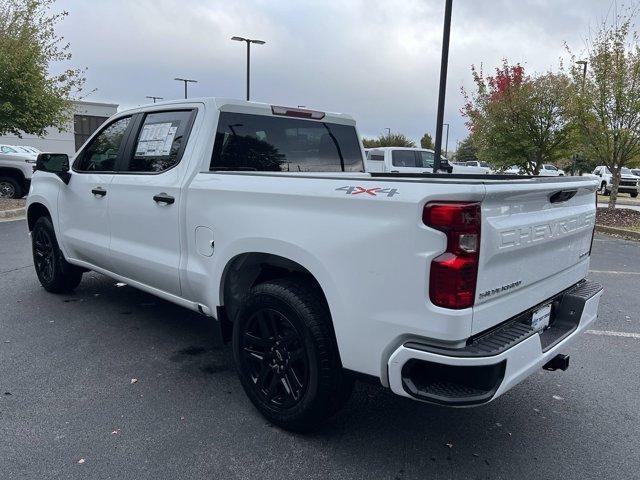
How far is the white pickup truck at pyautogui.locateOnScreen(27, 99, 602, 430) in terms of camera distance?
2.27 m

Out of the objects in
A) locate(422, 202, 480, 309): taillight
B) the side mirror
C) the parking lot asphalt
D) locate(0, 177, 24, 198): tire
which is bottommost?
the parking lot asphalt

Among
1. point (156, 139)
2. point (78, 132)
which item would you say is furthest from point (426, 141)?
point (156, 139)

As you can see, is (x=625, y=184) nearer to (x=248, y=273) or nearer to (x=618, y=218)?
(x=618, y=218)

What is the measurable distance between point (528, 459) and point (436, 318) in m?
1.18

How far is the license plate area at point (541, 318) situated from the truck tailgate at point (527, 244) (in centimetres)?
7

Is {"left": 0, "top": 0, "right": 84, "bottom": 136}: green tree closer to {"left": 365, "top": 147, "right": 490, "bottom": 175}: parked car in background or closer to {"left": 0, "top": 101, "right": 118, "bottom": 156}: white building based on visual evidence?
{"left": 365, "top": 147, "right": 490, "bottom": 175}: parked car in background

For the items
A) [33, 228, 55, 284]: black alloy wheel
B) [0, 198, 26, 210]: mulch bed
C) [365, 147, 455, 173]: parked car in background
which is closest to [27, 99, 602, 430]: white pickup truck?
[33, 228, 55, 284]: black alloy wheel

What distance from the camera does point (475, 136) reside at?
17.6 metres

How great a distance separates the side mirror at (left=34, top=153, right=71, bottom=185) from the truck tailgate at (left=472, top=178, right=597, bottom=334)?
4.01 m

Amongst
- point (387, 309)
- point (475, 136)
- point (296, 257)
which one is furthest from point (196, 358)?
point (475, 136)

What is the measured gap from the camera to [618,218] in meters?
13.5

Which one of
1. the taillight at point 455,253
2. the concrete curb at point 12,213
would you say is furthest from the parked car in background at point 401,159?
the taillight at point 455,253

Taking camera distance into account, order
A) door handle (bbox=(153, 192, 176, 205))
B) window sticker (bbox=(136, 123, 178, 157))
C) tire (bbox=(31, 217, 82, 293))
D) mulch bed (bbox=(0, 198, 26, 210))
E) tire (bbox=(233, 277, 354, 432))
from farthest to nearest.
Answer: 1. mulch bed (bbox=(0, 198, 26, 210))
2. tire (bbox=(31, 217, 82, 293))
3. window sticker (bbox=(136, 123, 178, 157))
4. door handle (bbox=(153, 192, 176, 205))
5. tire (bbox=(233, 277, 354, 432))

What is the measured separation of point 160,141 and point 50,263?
8.11 feet
